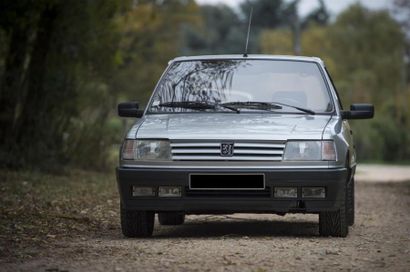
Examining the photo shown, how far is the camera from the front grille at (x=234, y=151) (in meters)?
8.34

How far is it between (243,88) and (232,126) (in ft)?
3.20

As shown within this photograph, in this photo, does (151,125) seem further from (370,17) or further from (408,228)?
(370,17)

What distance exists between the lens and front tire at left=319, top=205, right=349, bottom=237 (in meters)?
8.67

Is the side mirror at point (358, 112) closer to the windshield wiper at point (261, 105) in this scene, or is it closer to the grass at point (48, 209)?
the windshield wiper at point (261, 105)

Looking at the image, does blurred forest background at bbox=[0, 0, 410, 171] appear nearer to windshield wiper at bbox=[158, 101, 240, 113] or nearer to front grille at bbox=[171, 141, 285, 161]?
windshield wiper at bbox=[158, 101, 240, 113]

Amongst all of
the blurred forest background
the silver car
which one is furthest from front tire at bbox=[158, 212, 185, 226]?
the blurred forest background

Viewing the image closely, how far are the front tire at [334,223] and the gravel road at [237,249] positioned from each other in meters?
0.10

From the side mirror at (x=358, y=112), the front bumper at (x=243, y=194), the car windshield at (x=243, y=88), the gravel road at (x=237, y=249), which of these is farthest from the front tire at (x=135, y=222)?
the side mirror at (x=358, y=112)

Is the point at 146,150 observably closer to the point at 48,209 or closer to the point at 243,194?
the point at 243,194

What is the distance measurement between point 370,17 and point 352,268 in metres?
66.9

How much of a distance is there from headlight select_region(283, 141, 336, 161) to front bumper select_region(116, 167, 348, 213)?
0.43 feet

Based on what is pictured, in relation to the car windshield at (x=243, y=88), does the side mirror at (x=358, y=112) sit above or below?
below

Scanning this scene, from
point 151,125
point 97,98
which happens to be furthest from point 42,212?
point 97,98

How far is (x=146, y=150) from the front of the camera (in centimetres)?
848
